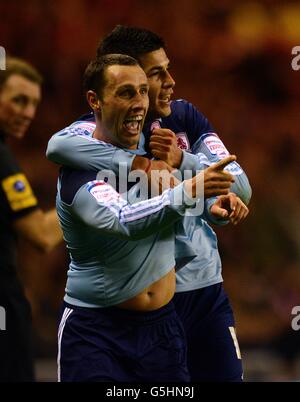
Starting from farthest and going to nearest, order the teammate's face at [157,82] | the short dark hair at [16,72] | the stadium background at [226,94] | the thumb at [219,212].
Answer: the stadium background at [226,94]
the short dark hair at [16,72]
the teammate's face at [157,82]
the thumb at [219,212]

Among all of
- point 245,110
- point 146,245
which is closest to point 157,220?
point 146,245

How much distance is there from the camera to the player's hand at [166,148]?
11.2 ft

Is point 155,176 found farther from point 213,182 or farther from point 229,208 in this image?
point 213,182

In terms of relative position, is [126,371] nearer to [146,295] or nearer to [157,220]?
[146,295]

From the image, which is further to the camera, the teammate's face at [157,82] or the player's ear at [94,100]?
the teammate's face at [157,82]

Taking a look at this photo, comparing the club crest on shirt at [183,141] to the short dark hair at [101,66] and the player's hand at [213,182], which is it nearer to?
the short dark hair at [101,66]

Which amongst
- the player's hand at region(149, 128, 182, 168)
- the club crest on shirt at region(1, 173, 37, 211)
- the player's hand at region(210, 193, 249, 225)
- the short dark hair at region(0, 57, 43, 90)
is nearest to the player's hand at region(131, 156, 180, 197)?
the player's hand at region(149, 128, 182, 168)

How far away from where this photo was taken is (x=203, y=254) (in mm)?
3822

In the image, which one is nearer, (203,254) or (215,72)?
(203,254)

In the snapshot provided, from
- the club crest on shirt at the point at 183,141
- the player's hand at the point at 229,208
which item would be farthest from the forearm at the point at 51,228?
the player's hand at the point at 229,208

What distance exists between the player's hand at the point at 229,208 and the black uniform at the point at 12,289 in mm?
1283

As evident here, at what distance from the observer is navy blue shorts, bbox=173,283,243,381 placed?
12.3ft

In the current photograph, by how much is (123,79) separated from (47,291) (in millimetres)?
3873

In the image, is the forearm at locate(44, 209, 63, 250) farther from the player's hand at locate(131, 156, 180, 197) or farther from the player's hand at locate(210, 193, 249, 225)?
the player's hand at locate(210, 193, 249, 225)
